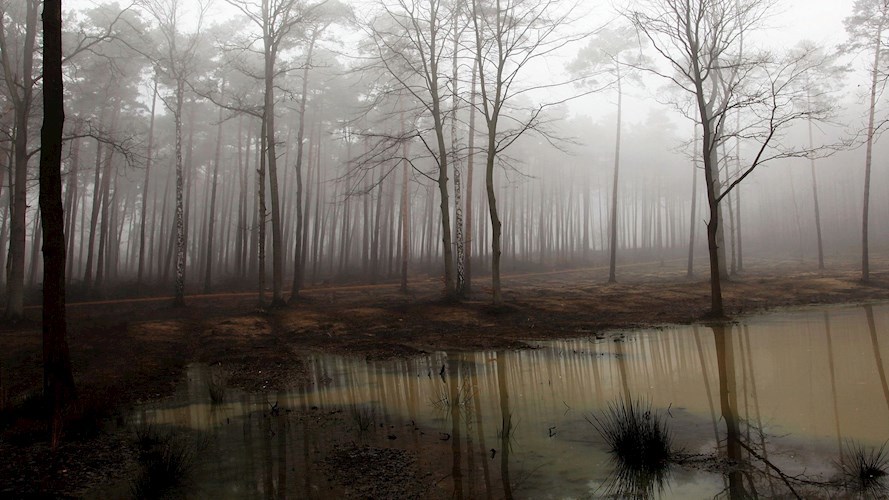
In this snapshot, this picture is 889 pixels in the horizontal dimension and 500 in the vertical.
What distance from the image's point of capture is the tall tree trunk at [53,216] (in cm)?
635

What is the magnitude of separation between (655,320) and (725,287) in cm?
872

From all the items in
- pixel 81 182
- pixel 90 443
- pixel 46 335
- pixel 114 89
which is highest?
pixel 114 89

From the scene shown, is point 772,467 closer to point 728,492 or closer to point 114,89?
point 728,492

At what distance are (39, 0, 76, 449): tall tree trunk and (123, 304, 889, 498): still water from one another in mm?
1238

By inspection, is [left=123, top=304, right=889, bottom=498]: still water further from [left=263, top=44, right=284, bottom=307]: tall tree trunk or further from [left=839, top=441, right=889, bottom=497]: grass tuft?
[left=263, top=44, right=284, bottom=307]: tall tree trunk

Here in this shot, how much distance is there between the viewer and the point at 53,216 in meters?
6.40

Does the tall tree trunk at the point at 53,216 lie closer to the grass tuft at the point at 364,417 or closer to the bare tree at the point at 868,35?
the grass tuft at the point at 364,417

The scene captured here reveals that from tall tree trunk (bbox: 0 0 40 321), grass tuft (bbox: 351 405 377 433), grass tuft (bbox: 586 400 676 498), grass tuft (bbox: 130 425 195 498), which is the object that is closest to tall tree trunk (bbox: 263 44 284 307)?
tall tree trunk (bbox: 0 0 40 321)

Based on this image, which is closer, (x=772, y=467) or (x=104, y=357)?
(x=772, y=467)

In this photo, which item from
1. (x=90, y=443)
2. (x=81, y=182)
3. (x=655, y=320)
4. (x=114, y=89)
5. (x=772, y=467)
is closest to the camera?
(x=772, y=467)

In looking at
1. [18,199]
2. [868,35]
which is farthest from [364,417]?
[868,35]

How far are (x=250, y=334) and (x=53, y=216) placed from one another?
8465 millimetres

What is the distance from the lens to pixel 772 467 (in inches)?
161

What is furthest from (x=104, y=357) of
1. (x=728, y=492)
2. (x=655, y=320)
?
(x=655, y=320)
